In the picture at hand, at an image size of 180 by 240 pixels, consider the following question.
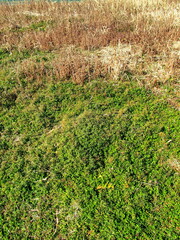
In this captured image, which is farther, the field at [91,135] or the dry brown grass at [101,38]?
the dry brown grass at [101,38]

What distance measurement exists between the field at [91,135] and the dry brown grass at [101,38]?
0.13ft

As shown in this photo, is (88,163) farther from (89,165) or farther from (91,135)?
(91,135)

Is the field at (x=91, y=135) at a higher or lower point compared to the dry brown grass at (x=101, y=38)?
lower

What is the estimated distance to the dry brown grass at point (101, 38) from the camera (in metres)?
5.50

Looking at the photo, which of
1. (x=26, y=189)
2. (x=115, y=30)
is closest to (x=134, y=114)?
(x=26, y=189)

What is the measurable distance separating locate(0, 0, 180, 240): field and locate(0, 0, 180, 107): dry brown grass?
0.13ft

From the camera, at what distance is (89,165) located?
3.59 meters

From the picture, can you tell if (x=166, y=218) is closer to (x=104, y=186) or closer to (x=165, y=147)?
(x=104, y=186)

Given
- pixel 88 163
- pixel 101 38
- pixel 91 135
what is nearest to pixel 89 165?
pixel 88 163

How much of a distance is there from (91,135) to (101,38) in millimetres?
4100

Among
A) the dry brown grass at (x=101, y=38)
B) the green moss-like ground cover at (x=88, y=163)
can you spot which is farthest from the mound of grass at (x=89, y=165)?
the dry brown grass at (x=101, y=38)

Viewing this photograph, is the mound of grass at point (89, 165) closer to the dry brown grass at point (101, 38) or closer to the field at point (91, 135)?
the field at point (91, 135)

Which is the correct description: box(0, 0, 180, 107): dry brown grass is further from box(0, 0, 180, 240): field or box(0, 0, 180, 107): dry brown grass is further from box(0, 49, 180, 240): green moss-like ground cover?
box(0, 49, 180, 240): green moss-like ground cover

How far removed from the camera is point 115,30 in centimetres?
767
